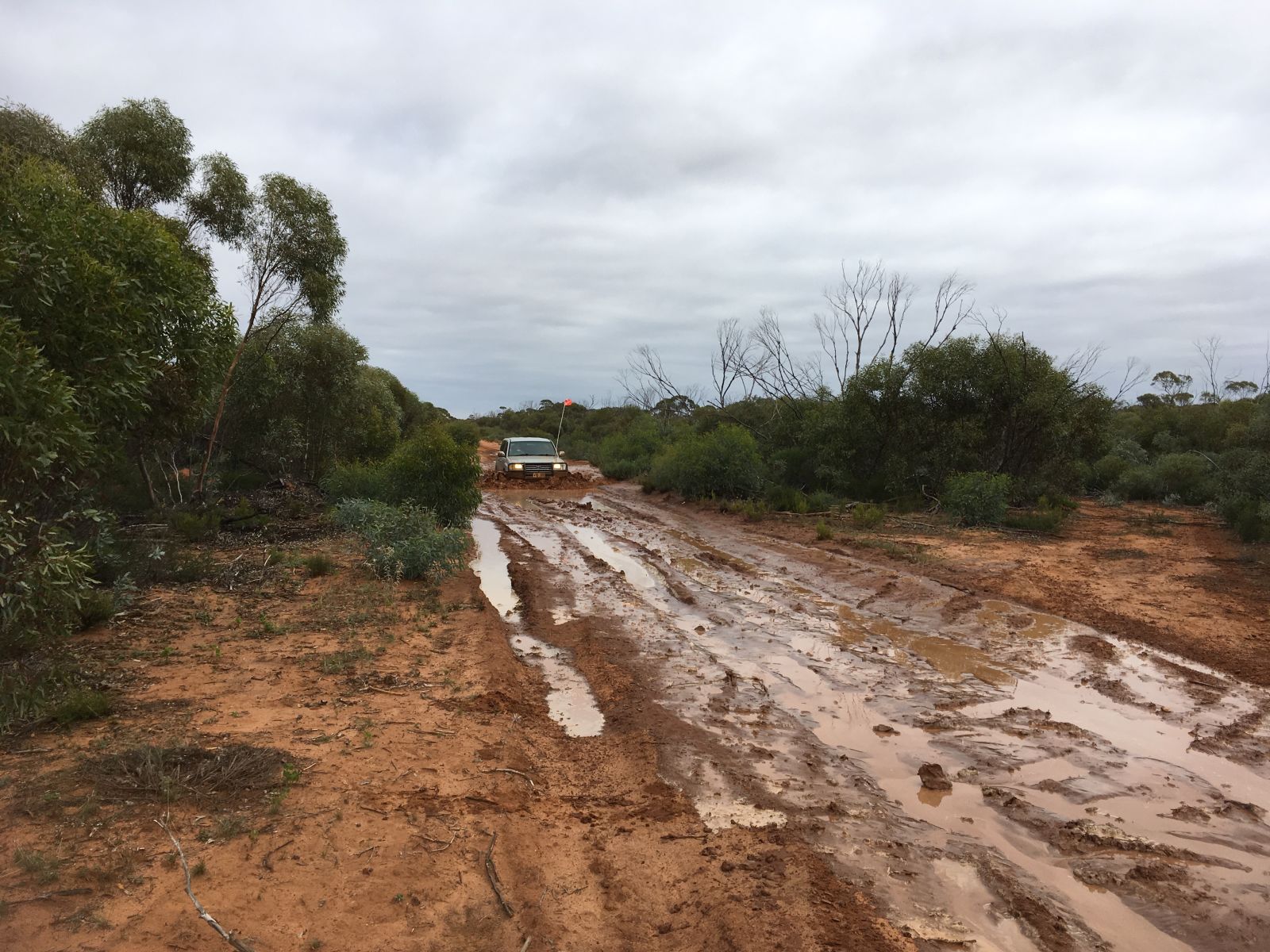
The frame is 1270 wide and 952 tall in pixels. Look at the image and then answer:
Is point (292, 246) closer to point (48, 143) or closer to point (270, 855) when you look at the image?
point (48, 143)

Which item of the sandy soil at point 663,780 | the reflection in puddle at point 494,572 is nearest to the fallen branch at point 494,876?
the sandy soil at point 663,780

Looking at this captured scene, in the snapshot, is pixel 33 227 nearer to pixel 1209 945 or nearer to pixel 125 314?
pixel 125 314

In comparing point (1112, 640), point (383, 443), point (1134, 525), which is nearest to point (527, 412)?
point (383, 443)

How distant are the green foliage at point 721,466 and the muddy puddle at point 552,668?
10050 millimetres

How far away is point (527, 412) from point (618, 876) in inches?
2695

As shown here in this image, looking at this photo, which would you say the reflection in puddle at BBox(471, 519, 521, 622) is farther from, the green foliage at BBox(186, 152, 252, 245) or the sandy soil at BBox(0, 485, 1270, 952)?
the green foliage at BBox(186, 152, 252, 245)

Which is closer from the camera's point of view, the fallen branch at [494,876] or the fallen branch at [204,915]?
the fallen branch at [204,915]

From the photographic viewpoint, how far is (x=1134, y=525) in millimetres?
17703

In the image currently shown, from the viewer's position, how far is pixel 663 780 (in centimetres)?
483

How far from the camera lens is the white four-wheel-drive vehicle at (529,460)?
2747 centimetres

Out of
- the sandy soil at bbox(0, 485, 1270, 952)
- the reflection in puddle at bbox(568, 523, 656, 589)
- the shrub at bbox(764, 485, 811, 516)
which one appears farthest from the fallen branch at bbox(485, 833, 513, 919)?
the shrub at bbox(764, 485, 811, 516)

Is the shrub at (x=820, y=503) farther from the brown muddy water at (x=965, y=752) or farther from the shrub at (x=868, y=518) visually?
the brown muddy water at (x=965, y=752)

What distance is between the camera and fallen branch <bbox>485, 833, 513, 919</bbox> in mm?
3465

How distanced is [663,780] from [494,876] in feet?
4.78
